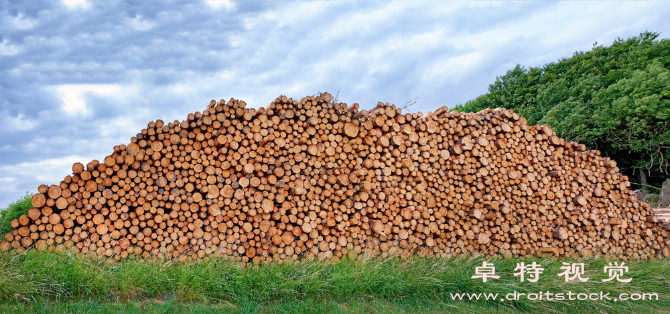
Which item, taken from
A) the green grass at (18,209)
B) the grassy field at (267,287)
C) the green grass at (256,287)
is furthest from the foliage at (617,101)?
the green grass at (18,209)

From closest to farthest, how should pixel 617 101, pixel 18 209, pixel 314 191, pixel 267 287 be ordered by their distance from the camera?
pixel 267 287 < pixel 314 191 < pixel 18 209 < pixel 617 101

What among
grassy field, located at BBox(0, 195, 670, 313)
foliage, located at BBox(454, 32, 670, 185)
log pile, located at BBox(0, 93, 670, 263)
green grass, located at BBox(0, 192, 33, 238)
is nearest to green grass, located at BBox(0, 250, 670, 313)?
grassy field, located at BBox(0, 195, 670, 313)

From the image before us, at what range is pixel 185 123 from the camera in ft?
15.8

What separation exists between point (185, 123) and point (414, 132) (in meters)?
3.17

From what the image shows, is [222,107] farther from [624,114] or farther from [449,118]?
[624,114]

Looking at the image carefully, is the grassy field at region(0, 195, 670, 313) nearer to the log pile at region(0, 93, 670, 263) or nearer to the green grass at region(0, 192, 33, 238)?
the log pile at region(0, 93, 670, 263)

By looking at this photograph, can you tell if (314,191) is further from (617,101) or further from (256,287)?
(617,101)

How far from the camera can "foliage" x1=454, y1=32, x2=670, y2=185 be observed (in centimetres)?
1355

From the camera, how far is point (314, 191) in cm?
498

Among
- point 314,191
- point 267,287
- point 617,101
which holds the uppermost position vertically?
point 617,101

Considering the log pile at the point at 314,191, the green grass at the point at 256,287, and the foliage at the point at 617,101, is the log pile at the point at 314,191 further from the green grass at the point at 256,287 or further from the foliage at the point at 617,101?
the foliage at the point at 617,101

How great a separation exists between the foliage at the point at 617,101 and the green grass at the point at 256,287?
11.7 meters

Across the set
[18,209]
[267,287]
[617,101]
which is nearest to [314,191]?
[267,287]

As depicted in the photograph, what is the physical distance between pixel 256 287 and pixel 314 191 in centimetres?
145
